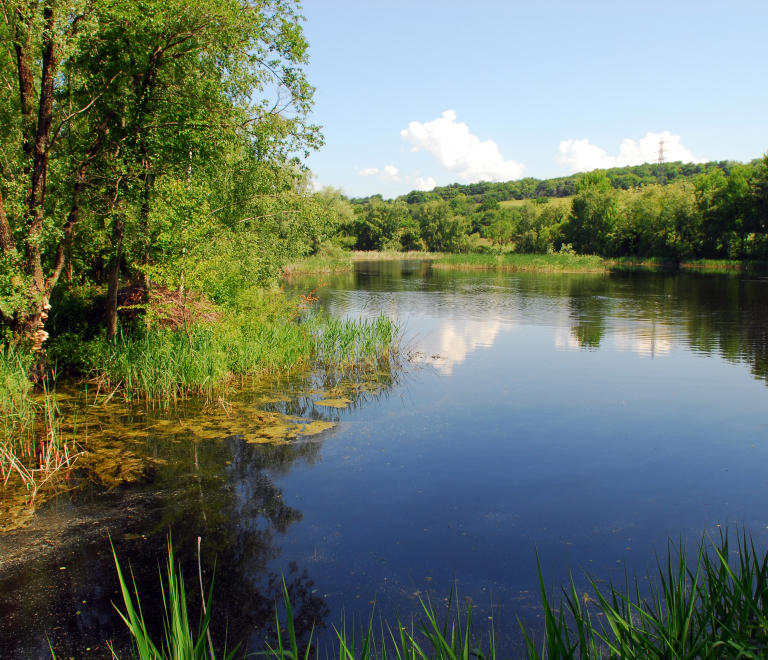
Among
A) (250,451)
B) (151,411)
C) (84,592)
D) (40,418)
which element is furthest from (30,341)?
(84,592)

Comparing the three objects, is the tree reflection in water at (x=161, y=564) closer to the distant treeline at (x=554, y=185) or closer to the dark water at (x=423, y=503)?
the dark water at (x=423, y=503)

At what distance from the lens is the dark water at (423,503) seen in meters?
5.27

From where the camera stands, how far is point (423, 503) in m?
7.23

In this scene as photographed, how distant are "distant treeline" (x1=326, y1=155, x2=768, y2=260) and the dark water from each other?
48.0 metres

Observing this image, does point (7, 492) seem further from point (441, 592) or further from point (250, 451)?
point (441, 592)

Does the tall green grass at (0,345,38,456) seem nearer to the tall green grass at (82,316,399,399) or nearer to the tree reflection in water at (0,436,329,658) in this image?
the tree reflection in water at (0,436,329,658)

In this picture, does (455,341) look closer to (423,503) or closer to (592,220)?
(423,503)

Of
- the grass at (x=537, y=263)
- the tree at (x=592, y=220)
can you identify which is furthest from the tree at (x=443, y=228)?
the grass at (x=537, y=263)

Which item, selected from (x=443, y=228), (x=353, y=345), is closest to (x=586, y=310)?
(x=353, y=345)

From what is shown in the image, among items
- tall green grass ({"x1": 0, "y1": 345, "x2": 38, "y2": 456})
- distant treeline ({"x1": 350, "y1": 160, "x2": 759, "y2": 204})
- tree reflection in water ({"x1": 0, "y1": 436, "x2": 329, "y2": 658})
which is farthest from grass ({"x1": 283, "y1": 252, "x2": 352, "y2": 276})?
distant treeline ({"x1": 350, "y1": 160, "x2": 759, "y2": 204})

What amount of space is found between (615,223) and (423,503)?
72676mm

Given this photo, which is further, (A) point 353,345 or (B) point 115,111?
(A) point 353,345

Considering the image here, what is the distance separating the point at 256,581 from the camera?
5484 millimetres

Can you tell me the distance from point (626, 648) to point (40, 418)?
979 cm
